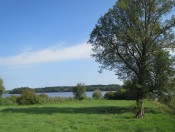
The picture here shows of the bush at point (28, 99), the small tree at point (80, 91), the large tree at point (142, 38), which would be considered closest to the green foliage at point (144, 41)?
the large tree at point (142, 38)

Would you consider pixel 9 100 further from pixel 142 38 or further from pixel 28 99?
pixel 142 38

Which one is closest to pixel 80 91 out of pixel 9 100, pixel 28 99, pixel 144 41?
pixel 28 99

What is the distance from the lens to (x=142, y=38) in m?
31.8

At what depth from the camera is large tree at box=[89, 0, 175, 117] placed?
32.2 metres

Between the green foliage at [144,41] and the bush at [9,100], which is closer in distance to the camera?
the green foliage at [144,41]

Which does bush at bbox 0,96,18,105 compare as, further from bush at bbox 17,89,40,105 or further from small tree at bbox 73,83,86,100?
small tree at bbox 73,83,86,100

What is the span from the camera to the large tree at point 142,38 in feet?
106

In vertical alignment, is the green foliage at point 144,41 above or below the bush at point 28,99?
above

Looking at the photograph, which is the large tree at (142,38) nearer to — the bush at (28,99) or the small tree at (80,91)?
the bush at (28,99)

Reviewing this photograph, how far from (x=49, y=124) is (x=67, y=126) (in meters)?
1.77

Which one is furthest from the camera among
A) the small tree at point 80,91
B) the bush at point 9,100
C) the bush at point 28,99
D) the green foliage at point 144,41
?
the small tree at point 80,91

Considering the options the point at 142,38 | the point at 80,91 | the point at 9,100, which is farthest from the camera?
the point at 80,91

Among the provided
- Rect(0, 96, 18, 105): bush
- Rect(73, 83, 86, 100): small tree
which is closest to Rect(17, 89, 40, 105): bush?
Rect(0, 96, 18, 105): bush

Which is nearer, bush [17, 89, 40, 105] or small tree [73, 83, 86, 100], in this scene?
bush [17, 89, 40, 105]
